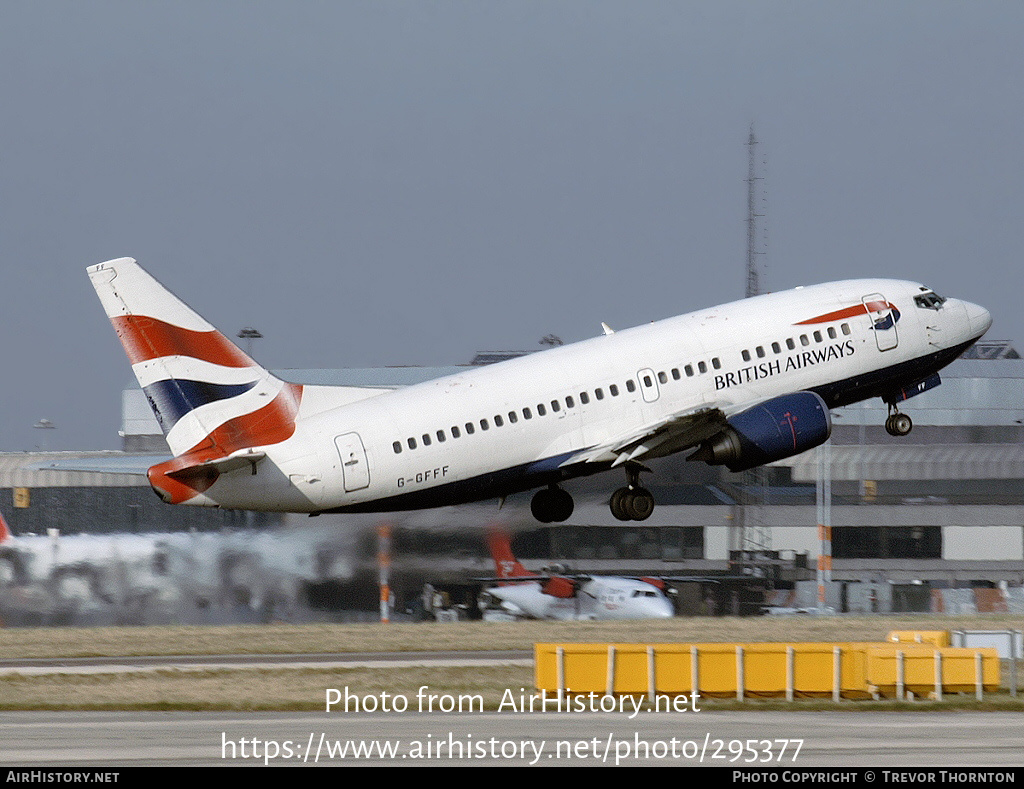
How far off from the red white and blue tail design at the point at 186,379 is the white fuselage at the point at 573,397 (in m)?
0.80

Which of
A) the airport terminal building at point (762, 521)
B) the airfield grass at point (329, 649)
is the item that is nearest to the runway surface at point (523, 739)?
the airfield grass at point (329, 649)

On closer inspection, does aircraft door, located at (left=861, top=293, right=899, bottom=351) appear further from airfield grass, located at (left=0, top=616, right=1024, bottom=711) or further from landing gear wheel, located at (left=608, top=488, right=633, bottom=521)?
airfield grass, located at (left=0, top=616, right=1024, bottom=711)

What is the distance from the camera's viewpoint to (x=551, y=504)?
49500 millimetres

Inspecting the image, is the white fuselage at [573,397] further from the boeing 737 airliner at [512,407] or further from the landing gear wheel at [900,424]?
the landing gear wheel at [900,424]

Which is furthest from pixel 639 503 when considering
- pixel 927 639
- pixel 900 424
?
pixel 900 424

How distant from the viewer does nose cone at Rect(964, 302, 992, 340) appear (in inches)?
2066

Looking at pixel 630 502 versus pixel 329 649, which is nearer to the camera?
pixel 630 502

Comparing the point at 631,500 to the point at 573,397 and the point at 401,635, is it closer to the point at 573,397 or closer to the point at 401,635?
the point at 573,397

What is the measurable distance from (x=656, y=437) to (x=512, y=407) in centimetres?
435

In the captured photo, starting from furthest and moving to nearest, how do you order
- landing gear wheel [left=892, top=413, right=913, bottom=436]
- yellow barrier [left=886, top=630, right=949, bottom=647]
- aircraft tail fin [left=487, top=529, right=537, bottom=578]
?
aircraft tail fin [left=487, top=529, right=537, bottom=578] < landing gear wheel [left=892, top=413, right=913, bottom=436] < yellow barrier [left=886, top=630, right=949, bottom=647]

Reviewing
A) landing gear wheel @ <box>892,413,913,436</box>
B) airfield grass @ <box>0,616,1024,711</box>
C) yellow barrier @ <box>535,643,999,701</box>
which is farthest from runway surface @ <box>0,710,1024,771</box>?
landing gear wheel @ <box>892,413,913,436</box>

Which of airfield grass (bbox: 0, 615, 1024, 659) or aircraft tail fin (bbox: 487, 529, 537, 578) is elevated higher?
aircraft tail fin (bbox: 487, 529, 537, 578)

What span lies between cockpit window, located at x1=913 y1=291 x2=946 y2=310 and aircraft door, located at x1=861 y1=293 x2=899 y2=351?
1.32m
